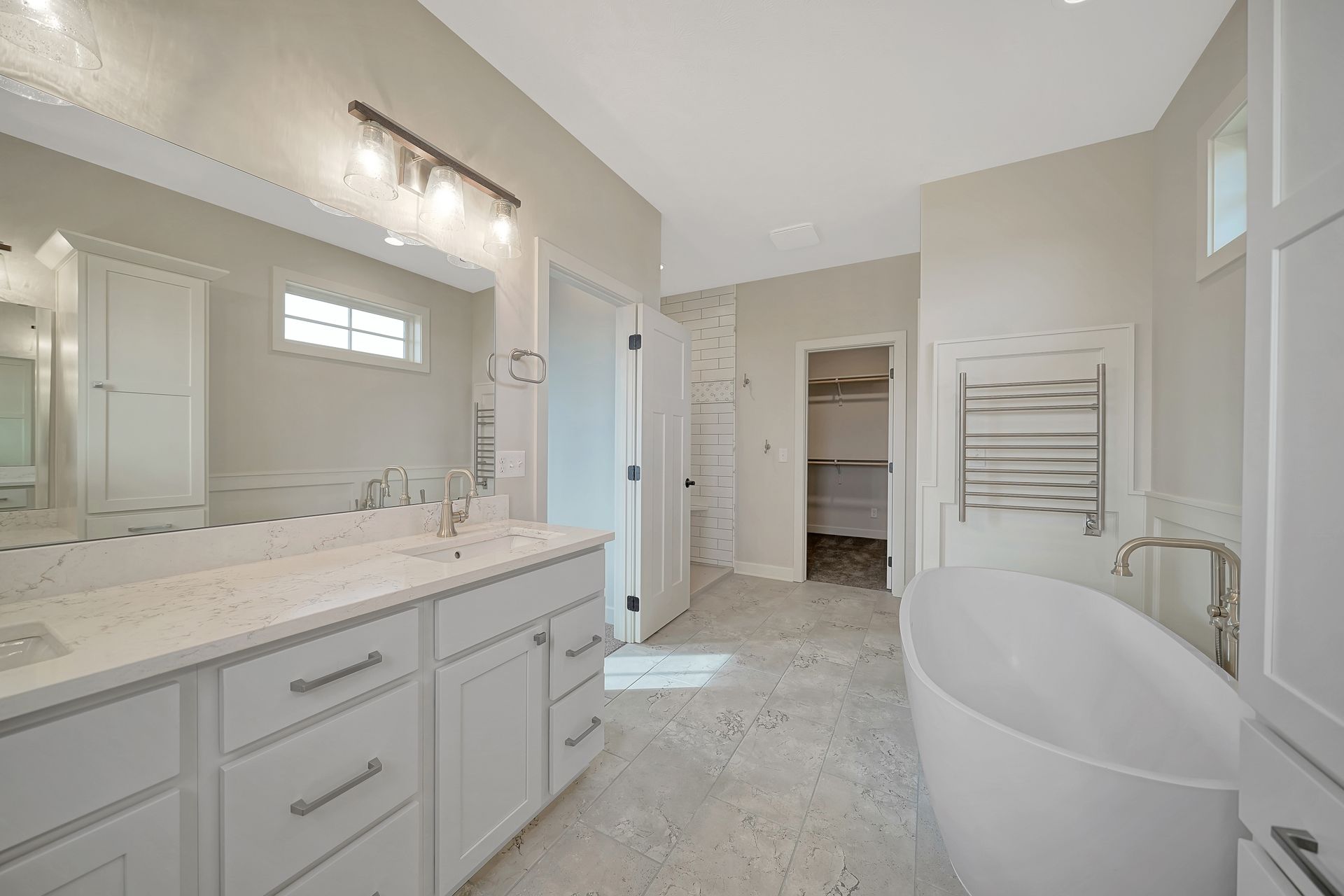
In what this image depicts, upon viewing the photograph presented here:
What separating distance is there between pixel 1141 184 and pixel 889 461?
2.12m

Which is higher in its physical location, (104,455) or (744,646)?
(104,455)

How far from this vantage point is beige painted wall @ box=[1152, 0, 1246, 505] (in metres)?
1.62

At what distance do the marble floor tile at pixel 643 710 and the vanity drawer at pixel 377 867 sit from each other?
90 cm

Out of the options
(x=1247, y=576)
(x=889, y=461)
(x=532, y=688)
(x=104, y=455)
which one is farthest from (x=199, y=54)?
(x=889, y=461)

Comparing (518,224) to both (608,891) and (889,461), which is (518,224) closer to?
(608,891)

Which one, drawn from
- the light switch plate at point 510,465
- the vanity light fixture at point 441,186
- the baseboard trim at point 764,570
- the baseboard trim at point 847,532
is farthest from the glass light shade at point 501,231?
the baseboard trim at point 847,532

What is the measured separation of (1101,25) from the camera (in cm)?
173

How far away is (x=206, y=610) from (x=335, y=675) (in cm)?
27

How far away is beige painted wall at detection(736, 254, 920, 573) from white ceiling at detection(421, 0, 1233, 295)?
3.60ft

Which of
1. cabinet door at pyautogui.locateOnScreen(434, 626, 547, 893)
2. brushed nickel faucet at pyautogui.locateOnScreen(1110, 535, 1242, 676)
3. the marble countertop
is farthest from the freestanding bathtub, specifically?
the marble countertop

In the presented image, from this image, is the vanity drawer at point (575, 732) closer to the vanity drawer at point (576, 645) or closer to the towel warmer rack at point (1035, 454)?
the vanity drawer at point (576, 645)

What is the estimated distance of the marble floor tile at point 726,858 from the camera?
131cm

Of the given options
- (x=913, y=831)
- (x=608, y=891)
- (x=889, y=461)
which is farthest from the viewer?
(x=889, y=461)

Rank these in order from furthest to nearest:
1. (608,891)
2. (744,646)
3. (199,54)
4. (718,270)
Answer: (718,270) → (744,646) → (608,891) → (199,54)
